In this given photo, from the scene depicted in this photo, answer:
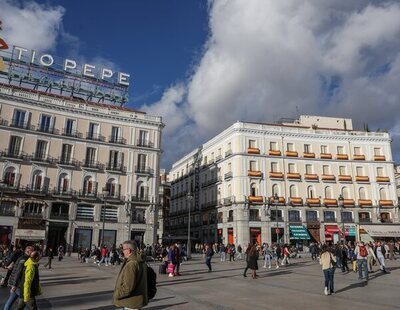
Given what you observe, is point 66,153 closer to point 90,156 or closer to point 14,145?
point 90,156

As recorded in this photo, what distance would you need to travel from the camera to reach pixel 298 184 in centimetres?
4894

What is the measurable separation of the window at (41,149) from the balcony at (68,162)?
1734mm

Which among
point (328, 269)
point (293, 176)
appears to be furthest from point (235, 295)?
point (293, 176)

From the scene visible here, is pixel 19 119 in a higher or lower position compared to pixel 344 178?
higher

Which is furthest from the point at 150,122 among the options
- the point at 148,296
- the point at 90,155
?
the point at 148,296

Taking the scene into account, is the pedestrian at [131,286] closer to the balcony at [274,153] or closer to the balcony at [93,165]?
the balcony at [93,165]

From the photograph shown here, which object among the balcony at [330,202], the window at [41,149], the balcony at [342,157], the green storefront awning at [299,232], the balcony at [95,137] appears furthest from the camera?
the balcony at [342,157]

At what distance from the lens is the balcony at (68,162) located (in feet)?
135

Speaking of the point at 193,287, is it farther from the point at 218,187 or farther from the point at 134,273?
the point at 218,187

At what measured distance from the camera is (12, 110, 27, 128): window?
131 feet

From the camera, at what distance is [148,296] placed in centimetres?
526

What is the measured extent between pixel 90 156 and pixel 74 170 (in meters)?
2.45

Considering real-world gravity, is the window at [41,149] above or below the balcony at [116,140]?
below

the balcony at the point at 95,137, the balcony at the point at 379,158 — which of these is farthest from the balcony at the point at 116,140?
the balcony at the point at 379,158
